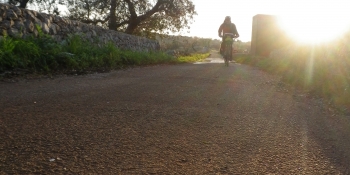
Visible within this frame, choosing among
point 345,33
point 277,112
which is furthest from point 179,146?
point 345,33

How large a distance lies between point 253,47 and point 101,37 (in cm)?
1371

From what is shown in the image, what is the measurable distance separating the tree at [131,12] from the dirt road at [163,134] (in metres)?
16.2

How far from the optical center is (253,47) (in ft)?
74.5

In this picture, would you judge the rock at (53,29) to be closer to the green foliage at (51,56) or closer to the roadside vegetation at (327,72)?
the green foliage at (51,56)

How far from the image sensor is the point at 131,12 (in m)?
19.9

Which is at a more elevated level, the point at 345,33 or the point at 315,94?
the point at 345,33

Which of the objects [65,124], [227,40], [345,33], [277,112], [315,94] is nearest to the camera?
[65,124]

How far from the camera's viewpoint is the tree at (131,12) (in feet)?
64.4

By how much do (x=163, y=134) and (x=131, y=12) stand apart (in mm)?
18251

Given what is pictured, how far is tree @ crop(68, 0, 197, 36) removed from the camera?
19625mm

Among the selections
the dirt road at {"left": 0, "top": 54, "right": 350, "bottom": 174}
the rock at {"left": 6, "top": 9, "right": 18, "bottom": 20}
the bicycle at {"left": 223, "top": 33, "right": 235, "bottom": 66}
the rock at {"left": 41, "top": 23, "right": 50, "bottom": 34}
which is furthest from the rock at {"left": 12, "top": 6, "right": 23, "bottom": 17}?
the bicycle at {"left": 223, "top": 33, "right": 235, "bottom": 66}

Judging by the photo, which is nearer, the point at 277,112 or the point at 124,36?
the point at 277,112

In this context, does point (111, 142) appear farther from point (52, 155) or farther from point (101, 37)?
point (101, 37)

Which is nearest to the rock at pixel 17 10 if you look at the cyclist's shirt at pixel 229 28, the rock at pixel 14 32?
the rock at pixel 14 32
